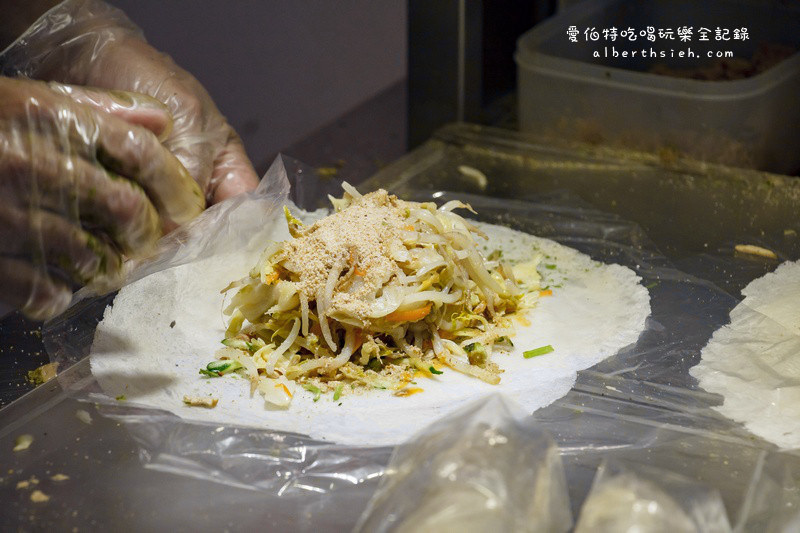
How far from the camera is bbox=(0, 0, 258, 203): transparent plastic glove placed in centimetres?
159

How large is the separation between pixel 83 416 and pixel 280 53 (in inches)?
64.5

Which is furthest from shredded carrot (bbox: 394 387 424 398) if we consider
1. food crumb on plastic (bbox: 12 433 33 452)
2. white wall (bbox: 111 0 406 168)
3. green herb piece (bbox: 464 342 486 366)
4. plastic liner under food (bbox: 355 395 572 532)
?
white wall (bbox: 111 0 406 168)

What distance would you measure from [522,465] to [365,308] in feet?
1.44

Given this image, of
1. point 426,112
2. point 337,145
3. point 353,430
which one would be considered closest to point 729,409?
point 353,430

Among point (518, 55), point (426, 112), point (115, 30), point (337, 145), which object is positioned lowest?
point (337, 145)

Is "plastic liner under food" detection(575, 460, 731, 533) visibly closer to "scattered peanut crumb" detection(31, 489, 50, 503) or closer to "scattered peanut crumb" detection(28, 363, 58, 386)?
"scattered peanut crumb" detection(31, 489, 50, 503)

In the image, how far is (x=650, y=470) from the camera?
0.94 m

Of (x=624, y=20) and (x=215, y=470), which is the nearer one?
(x=215, y=470)

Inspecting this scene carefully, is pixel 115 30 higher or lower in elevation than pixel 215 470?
higher

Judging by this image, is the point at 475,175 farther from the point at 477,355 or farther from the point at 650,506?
the point at 650,506

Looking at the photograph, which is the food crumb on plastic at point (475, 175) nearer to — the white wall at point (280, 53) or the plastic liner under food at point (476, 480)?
the white wall at point (280, 53)

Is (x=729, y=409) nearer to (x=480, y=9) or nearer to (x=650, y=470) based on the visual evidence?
(x=650, y=470)

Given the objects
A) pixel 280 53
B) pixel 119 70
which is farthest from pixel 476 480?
pixel 280 53

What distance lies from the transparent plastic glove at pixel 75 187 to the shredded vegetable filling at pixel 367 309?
218 mm
